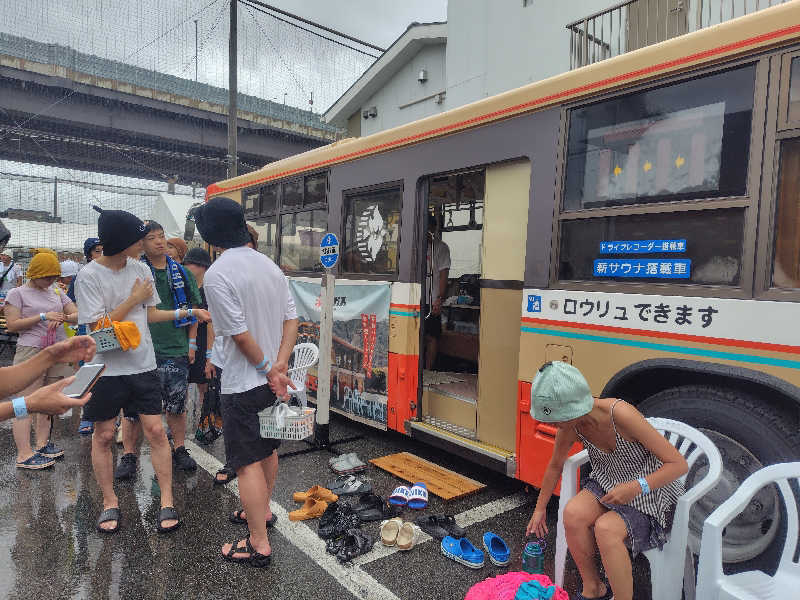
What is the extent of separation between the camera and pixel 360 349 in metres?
4.81

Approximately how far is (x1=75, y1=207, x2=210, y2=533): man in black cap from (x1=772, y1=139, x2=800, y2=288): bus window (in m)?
3.51

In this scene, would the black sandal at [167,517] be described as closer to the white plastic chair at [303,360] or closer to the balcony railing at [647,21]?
the white plastic chair at [303,360]

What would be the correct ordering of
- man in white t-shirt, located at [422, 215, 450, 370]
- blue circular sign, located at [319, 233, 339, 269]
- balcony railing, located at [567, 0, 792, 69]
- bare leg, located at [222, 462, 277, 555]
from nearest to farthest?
bare leg, located at [222, 462, 277, 555] → blue circular sign, located at [319, 233, 339, 269] → man in white t-shirt, located at [422, 215, 450, 370] → balcony railing, located at [567, 0, 792, 69]

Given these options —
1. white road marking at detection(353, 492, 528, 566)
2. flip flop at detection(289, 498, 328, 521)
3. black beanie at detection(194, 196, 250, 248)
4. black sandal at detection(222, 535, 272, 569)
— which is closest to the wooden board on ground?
white road marking at detection(353, 492, 528, 566)

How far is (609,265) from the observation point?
2963 mm

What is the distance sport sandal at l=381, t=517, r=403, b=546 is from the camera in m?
2.99

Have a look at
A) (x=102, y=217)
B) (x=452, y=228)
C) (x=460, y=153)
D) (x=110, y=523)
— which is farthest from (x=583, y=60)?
(x=110, y=523)

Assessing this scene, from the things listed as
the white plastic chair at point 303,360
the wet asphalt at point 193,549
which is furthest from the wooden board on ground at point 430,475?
the white plastic chair at point 303,360

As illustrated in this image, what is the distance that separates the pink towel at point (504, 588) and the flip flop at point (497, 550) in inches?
30.4

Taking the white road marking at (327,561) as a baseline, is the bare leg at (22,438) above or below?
above

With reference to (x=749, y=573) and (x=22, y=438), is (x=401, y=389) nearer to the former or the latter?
(x=749, y=573)

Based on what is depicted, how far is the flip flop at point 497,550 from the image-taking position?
2.79 meters

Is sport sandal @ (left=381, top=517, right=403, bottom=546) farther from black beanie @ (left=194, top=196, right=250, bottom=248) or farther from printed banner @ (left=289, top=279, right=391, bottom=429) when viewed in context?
black beanie @ (left=194, top=196, right=250, bottom=248)

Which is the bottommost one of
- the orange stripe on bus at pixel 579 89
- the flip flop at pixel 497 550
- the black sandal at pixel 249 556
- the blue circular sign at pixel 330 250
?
the black sandal at pixel 249 556
